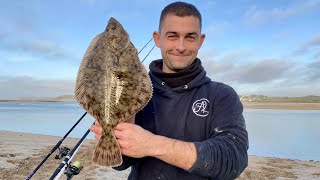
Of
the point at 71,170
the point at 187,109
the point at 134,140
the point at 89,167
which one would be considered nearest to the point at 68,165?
the point at 71,170

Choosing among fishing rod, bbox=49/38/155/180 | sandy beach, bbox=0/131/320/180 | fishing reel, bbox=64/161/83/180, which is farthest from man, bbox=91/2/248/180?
sandy beach, bbox=0/131/320/180

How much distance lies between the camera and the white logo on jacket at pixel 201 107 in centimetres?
340

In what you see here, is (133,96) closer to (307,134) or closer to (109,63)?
(109,63)

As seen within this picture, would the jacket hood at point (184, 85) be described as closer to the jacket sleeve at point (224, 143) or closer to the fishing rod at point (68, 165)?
the jacket sleeve at point (224, 143)

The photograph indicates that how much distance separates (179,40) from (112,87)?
1.12 m

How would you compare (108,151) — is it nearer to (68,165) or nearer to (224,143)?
(224,143)

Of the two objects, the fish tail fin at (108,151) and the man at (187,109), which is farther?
the man at (187,109)

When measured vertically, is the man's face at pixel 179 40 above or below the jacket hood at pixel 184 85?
above

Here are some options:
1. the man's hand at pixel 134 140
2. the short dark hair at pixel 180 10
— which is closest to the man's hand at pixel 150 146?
the man's hand at pixel 134 140

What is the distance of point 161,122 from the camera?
3.52 meters

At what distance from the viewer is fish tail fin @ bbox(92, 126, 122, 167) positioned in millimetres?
2686

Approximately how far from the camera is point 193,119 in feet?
11.2

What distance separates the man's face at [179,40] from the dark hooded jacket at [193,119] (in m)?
0.11

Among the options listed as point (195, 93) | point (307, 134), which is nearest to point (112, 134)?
point (195, 93)
